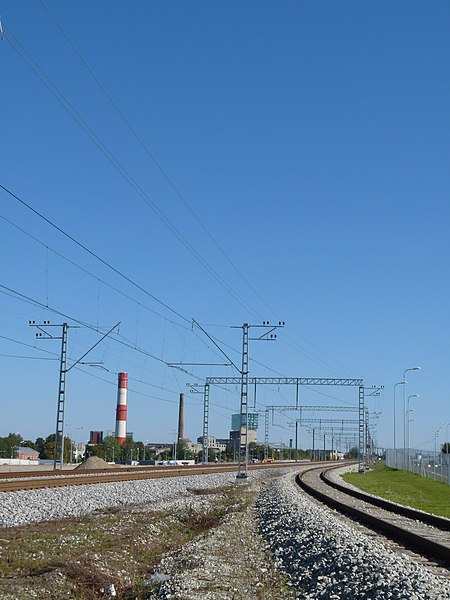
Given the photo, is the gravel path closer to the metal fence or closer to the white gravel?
the white gravel

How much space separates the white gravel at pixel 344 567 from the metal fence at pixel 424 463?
138 feet

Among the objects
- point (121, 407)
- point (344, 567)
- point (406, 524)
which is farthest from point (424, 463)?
point (344, 567)

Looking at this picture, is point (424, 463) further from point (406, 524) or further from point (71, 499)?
point (406, 524)

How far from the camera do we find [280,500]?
32.1m

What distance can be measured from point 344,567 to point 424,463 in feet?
224

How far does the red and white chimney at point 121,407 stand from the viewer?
129 meters

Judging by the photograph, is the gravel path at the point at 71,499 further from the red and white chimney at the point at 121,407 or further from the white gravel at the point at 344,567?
the red and white chimney at the point at 121,407

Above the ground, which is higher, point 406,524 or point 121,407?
point 121,407

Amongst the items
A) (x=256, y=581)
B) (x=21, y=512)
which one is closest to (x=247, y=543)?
(x=256, y=581)

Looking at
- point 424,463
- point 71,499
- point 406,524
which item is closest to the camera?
point 406,524

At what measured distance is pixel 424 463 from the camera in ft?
255

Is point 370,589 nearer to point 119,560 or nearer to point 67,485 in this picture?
point 119,560

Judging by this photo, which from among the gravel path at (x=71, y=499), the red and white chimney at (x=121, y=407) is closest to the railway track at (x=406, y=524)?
the gravel path at (x=71, y=499)

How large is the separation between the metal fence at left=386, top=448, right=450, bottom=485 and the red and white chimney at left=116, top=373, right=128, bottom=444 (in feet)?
139
